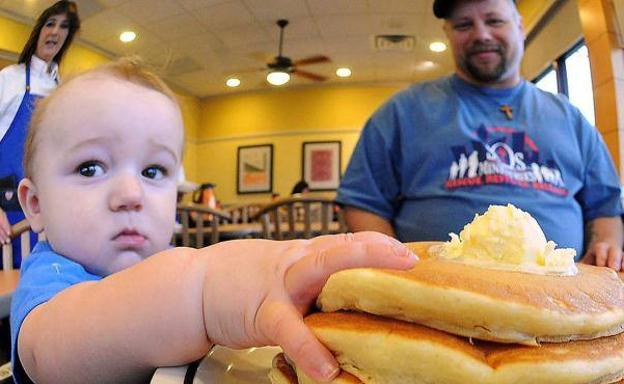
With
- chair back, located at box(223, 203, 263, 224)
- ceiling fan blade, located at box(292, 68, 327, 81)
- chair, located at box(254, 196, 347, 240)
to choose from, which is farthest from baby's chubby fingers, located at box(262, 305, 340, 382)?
chair back, located at box(223, 203, 263, 224)

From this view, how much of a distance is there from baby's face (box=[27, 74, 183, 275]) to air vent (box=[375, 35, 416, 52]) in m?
0.53

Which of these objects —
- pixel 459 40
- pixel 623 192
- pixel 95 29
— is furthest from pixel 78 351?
pixel 623 192

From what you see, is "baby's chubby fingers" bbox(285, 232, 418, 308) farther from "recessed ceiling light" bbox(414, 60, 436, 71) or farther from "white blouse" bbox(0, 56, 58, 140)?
"recessed ceiling light" bbox(414, 60, 436, 71)

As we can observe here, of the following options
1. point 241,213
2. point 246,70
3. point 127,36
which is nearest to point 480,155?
point 246,70

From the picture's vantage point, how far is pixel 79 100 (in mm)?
288

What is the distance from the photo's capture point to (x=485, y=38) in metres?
0.82

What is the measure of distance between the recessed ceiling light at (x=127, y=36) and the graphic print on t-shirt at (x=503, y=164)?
1.72 feet

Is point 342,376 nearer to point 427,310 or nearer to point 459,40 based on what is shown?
point 427,310

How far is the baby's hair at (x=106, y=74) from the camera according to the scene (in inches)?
12.0

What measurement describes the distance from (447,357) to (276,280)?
0.08m

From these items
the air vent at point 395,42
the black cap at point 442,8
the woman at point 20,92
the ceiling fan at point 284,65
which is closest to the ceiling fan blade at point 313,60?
the ceiling fan at point 284,65

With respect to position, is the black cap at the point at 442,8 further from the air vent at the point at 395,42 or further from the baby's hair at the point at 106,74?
the baby's hair at the point at 106,74

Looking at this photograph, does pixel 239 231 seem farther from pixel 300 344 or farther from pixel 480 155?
pixel 300 344

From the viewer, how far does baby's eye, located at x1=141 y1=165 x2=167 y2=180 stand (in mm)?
302
